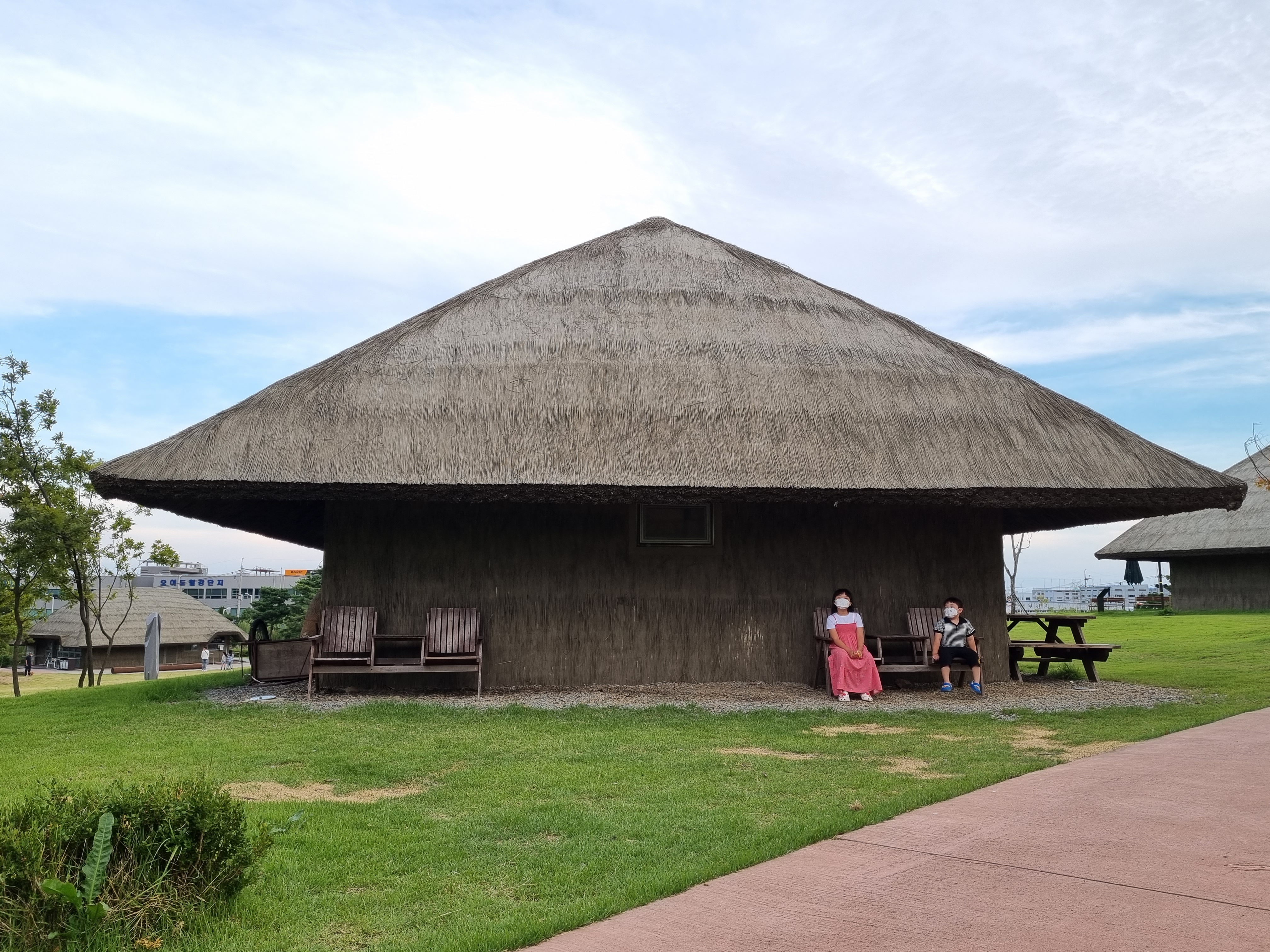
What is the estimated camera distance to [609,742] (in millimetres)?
8477

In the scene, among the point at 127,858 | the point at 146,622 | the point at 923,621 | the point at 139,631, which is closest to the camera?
the point at 127,858

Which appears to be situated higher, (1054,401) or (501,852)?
(1054,401)

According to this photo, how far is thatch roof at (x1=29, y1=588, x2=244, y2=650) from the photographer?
38.6 m

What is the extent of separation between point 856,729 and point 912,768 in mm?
2190

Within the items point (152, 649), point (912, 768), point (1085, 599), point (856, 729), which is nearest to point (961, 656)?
point (856, 729)

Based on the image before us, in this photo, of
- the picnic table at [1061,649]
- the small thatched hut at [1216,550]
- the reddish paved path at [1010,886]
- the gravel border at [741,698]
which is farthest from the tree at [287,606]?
the small thatched hut at [1216,550]

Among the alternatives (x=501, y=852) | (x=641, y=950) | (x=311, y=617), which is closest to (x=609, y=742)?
(x=501, y=852)

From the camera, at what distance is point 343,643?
11883mm

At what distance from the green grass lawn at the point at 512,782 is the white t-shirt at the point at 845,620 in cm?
143

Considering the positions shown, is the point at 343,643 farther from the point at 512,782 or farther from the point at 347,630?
the point at 512,782

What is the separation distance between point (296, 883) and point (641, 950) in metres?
1.82

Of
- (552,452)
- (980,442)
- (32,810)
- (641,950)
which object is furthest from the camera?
(980,442)

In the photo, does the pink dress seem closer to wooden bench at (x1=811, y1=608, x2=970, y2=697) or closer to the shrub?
wooden bench at (x1=811, y1=608, x2=970, y2=697)

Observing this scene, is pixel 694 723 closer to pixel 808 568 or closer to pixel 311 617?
pixel 808 568
